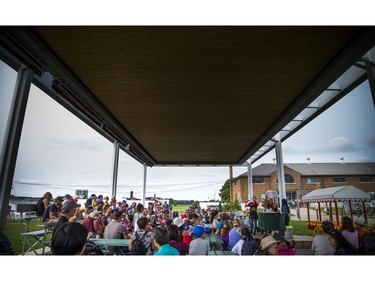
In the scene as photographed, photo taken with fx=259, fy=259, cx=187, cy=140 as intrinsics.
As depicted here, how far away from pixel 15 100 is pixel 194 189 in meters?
66.3

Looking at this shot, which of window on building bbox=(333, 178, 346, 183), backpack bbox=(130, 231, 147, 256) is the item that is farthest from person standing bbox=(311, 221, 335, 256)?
window on building bbox=(333, 178, 346, 183)

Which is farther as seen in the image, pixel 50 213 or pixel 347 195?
pixel 347 195

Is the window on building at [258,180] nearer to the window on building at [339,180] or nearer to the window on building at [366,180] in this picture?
the window on building at [339,180]

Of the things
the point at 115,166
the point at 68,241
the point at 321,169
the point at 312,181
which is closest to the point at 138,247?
the point at 68,241

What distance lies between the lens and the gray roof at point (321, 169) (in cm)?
3609

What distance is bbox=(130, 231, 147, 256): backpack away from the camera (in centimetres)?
351

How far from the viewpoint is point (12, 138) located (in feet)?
13.0

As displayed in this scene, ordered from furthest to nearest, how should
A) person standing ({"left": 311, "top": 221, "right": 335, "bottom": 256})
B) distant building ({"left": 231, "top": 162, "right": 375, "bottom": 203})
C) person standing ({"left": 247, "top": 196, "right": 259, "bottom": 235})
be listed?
distant building ({"left": 231, "top": 162, "right": 375, "bottom": 203}) < person standing ({"left": 247, "top": 196, "right": 259, "bottom": 235}) < person standing ({"left": 311, "top": 221, "right": 335, "bottom": 256})

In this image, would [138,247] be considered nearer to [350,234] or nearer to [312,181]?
[350,234]

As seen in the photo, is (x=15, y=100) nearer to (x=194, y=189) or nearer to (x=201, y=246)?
(x=201, y=246)

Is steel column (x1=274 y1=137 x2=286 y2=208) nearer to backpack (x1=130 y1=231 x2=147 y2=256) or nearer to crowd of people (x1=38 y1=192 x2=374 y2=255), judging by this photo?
crowd of people (x1=38 y1=192 x2=374 y2=255)

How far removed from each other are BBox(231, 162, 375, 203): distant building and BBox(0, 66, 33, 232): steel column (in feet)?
103

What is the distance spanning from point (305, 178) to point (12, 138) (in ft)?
122
